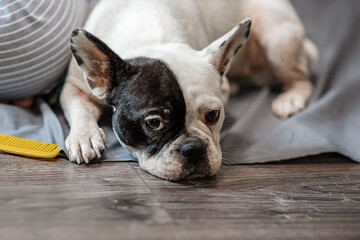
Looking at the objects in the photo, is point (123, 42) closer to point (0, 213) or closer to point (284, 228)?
point (0, 213)

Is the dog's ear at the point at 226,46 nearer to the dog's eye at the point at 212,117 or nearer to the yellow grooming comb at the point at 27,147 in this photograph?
the dog's eye at the point at 212,117

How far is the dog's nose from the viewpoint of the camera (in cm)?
161

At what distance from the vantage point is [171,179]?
5.44ft

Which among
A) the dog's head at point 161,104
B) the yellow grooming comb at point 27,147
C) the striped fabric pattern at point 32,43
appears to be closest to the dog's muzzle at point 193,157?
the dog's head at point 161,104

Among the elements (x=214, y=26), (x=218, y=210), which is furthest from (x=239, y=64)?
(x=218, y=210)

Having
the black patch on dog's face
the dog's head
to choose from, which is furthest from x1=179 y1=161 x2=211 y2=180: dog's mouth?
the black patch on dog's face

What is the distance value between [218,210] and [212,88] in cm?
50

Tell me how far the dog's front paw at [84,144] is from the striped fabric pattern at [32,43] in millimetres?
408

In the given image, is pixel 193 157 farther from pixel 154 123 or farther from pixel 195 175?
pixel 154 123

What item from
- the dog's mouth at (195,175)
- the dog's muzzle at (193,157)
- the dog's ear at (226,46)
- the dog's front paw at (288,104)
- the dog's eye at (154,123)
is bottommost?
the dog's front paw at (288,104)

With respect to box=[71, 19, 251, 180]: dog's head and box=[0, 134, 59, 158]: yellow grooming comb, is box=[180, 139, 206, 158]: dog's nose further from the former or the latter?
box=[0, 134, 59, 158]: yellow grooming comb

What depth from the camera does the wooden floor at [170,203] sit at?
132cm

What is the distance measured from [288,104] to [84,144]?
1.16 m

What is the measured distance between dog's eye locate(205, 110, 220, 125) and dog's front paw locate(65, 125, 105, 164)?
16.6 inches
